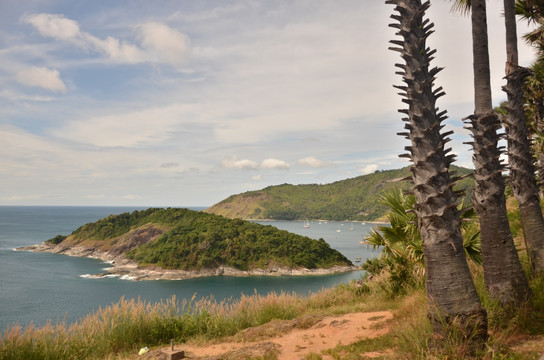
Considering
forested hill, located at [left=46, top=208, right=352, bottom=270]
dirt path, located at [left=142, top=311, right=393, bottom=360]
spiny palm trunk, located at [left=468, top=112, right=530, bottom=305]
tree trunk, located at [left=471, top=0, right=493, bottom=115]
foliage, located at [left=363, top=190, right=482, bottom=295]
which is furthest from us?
forested hill, located at [left=46, top=208, right=352, bottom=270]

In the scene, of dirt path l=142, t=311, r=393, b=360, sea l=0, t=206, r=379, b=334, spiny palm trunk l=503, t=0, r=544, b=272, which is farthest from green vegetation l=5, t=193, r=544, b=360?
sea l=0, t=206, r=379, b=334

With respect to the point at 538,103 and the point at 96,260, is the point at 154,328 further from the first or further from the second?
the point at 96,260

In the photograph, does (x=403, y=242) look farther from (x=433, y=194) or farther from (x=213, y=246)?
(x=213, y=246)

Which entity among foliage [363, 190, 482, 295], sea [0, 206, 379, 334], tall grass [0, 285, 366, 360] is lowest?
sea [0, 206, 379, 334]

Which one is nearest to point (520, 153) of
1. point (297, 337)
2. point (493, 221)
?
point (493, 221)

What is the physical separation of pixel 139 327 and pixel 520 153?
10.2 meters

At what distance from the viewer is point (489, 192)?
627 cm

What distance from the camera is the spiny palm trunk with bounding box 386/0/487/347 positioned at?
4.57m

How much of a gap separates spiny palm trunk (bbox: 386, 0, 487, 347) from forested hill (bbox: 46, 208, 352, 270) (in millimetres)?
73562

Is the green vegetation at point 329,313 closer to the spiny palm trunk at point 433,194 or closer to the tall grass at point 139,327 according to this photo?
the tall grass at point 139,327

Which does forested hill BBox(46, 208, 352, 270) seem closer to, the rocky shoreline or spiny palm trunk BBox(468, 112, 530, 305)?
the rocky shoreline

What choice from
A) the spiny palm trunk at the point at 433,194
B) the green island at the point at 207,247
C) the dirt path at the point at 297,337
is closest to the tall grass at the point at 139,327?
the dirt path at the point at 297,337

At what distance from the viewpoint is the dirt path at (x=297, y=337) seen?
6.91 m

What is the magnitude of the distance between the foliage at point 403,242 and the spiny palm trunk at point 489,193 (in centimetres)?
203
